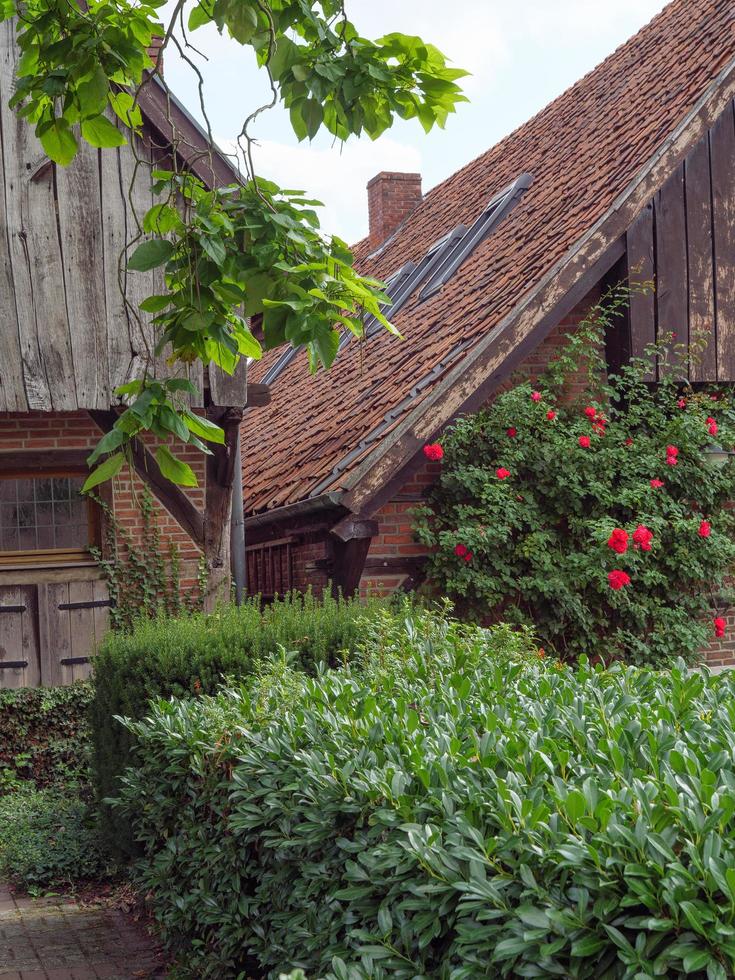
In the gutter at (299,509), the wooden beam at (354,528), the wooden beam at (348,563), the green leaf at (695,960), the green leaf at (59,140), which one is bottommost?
the green leaf at (695,960)

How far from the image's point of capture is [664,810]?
253 centimetres

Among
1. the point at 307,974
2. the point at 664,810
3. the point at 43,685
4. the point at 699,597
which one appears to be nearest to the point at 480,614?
the point at 699,597

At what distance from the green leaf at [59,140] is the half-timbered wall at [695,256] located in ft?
19.4

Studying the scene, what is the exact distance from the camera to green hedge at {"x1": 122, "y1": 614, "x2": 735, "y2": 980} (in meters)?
2.33

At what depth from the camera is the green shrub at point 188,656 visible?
6082 millimetres

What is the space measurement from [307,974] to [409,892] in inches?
27.4

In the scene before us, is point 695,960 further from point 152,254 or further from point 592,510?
point 592,510

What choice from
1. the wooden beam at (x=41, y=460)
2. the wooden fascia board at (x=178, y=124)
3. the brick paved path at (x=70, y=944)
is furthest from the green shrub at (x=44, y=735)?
the wooden fascia board at (x=178, y=124)

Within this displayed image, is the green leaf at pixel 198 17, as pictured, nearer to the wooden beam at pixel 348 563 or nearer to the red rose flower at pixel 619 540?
the wooden beam at pixel 348 563

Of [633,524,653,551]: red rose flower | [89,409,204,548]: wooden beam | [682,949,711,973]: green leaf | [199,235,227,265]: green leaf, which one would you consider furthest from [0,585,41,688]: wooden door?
[682,949,711,973]: green leaf

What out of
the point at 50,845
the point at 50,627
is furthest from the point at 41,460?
the point at 50,845

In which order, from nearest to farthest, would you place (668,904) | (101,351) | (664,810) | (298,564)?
(668,904), (664,810), (101,351), (298,564)

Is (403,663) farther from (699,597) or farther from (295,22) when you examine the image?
(699,597)

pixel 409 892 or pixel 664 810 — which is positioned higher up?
pixel 664 810
